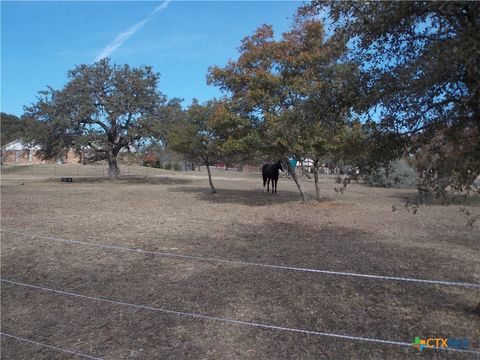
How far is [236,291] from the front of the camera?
18.4 feet

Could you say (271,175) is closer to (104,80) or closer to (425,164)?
(104,80)

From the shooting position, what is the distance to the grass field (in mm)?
4125

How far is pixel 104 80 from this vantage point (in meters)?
32.6

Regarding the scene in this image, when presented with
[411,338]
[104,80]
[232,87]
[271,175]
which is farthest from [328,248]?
[104,80]

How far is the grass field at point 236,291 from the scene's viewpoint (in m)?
4.12

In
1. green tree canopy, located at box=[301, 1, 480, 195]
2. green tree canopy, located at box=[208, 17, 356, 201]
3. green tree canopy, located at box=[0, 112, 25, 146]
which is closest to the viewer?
green tree canopy, located at box=[301, 1, 480, 195]

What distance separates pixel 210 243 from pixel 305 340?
4.77 meters

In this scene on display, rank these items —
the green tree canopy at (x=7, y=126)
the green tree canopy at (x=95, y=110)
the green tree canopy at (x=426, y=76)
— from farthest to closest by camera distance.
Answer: the green tree canopy at (x=7, y=126), the green tree canopy at (x=95, y=110), the green tree canopy at (x=426, y=76)

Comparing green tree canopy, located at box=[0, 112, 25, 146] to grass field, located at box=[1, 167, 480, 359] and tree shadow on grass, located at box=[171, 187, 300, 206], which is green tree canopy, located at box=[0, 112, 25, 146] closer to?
tree shadow on grass, located at box=[171, 187, 300, 206]

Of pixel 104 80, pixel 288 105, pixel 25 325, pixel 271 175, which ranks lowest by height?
pixel 25 325

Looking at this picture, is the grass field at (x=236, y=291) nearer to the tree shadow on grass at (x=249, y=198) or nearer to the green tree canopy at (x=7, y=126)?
the tree shadow on grass at (x=249, y=198)

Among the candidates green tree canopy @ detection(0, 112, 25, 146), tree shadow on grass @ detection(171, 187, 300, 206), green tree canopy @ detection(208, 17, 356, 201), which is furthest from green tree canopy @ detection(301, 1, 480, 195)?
green tree canopy @ detection(0, 112, 25, 146)

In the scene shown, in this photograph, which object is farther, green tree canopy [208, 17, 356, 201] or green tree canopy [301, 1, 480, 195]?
green tree canopy [208, 17, 356, 201]

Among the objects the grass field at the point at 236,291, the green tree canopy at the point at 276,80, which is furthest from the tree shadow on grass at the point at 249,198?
the grass field at the point at 236,291
